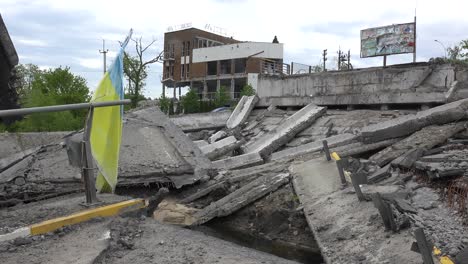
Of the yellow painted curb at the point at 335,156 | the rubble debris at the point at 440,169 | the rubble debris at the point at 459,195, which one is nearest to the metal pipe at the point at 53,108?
the rubble debris at the point at 459,195

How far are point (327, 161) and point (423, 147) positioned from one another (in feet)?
6.11

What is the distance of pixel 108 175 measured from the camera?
5426 mm

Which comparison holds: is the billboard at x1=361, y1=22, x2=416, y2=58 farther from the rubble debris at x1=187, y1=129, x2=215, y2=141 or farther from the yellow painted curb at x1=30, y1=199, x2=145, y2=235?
the yellow painted curb at x1=30, y1=199, x2=145, y2=235

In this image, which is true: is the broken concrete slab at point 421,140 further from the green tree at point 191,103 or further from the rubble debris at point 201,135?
the green tree at point 191,103

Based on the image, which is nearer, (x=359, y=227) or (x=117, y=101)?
(x=117, y=101)

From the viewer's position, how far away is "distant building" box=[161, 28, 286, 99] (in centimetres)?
4253

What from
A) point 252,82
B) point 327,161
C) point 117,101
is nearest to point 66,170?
point 117,101

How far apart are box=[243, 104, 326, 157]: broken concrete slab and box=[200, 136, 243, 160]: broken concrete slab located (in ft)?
1.05

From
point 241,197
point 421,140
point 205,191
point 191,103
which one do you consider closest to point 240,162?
point 205,191

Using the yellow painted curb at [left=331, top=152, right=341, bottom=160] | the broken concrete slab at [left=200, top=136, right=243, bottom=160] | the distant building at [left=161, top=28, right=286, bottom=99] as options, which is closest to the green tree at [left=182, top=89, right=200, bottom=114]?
the distant building at [left=161, top=28, right=286, bottom=99]

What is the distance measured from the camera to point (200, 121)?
15.5m

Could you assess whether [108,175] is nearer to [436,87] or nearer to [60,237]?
[60,237]

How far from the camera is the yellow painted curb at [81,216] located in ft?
14.1

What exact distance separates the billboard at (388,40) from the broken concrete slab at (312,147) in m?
15.2
